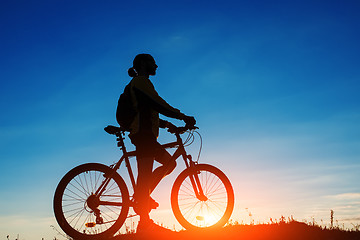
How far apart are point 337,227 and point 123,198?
Result: 5.23m

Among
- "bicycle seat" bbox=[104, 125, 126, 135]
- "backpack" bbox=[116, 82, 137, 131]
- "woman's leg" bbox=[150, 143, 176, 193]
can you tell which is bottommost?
"woman's leg" bbox=[150, 143, 176, 193]

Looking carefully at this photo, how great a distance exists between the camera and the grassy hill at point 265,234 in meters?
6.43

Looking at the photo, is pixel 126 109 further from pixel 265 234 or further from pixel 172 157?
pixel 265 234

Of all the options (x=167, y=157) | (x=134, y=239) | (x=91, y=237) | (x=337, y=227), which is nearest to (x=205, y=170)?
(x=167, y=157)

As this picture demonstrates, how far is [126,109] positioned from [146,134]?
54 centimetres

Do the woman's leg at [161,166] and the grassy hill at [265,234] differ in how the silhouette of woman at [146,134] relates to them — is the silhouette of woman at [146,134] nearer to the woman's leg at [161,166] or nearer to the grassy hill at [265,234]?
the woman's leg at [161,166]

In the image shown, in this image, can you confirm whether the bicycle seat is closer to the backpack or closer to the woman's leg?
the backpack

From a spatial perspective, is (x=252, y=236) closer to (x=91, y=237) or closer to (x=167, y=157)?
(x=167, y=157)

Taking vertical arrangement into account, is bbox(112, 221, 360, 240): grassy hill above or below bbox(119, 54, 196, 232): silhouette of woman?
below

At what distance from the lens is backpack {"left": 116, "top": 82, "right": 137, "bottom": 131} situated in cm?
603

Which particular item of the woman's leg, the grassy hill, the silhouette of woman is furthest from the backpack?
the grassy hill

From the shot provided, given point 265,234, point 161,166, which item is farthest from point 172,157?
point 265,234

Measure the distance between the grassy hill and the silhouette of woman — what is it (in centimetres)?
51

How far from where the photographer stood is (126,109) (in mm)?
6047
